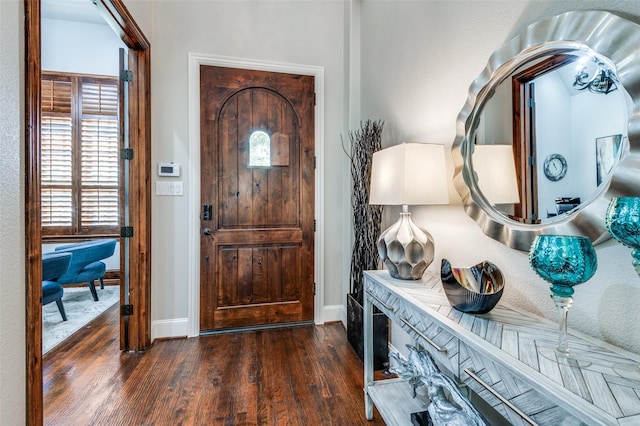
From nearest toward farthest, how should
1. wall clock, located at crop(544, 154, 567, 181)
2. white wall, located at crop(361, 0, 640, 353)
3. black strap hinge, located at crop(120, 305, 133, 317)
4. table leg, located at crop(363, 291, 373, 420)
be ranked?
1. white wall, located at crop(361, 0, 640, 353)
2. wall clock, located at crop(544, 154, 567, 181)
3. table leg, located at crop(363, 291, 373, 420)
4. black strap hinge, located at crop(120, 305, 133, 317)

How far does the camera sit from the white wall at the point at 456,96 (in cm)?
83

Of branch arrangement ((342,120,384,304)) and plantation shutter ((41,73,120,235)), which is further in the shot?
plantation shutter ((41,73,120,235))

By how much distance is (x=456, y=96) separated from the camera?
145 cm

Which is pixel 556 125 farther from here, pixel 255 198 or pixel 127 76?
pixel 127 76

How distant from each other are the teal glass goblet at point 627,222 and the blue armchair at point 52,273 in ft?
10.9

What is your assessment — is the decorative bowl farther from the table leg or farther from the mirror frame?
the table leg

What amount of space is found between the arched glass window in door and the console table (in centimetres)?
183

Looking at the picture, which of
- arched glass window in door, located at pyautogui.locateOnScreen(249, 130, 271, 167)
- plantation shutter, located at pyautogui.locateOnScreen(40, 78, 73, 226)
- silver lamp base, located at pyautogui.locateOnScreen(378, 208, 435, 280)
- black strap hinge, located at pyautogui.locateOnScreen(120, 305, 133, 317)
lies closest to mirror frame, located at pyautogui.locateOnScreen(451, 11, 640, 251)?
silver lamp base, located at pyautogui.locateOnScreen(378, 208, 435, 280)

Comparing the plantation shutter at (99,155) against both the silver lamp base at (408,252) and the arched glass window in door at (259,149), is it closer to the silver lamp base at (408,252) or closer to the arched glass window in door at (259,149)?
the arched glass window in door at (259,149)

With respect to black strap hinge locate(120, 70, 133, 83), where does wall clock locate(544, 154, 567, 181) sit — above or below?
below

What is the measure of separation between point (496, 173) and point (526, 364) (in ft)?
2.49

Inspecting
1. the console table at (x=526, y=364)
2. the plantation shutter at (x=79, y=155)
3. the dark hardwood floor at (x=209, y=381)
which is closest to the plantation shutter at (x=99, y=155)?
the plantation shutter at (x=79, y=155)

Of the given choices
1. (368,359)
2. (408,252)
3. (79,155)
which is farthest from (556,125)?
(79,155)

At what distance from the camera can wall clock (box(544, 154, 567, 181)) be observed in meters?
0.95
